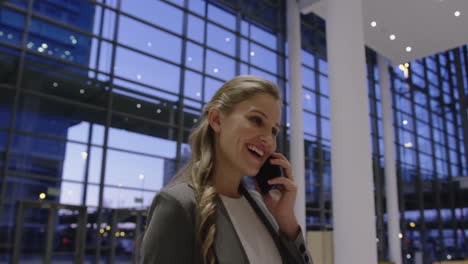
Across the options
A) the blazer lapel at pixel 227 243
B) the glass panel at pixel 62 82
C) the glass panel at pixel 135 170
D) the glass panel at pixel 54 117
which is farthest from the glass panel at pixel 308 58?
the blazer lapel at pixel 227 243

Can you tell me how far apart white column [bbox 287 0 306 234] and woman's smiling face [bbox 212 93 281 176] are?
11.6 m

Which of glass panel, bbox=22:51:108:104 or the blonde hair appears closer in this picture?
the blonde hair

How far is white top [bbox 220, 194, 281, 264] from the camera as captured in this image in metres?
1.03

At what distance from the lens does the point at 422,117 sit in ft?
69.3

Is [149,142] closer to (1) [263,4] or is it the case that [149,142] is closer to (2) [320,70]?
(1) [263,4]

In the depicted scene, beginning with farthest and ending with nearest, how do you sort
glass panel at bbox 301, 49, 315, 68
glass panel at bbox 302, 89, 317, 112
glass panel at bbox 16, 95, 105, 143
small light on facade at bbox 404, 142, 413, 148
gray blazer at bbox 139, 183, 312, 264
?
small light on facade at bbox 404, 142, 413, 148, glass panel at bbox 301, 49, 315, 68, glass panel at bbox 302, 89, 317, 112, glass panel at bbox 16, 95, 105, 143, gray blazer at bbox 139, 183, 312, 264

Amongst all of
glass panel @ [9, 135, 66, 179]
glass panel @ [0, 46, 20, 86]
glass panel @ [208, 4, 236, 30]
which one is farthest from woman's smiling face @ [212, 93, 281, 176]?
glass panel @ [208, 4, 236, 30]

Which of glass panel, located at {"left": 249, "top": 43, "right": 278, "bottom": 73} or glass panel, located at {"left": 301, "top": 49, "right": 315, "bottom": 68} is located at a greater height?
glass panel, located at {"left": 301, "top": 49, "right": 315, "bottom": 68}

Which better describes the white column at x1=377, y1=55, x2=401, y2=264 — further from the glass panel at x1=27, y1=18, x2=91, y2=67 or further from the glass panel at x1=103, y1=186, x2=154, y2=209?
the glass panel at x1=27, y1=18, x2=91, y2=67

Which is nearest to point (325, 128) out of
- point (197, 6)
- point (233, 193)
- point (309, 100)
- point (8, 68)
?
point (309, 100)

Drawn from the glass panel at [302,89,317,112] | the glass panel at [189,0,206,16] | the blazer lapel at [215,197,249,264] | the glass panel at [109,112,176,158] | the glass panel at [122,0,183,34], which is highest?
the glass panel at [189,0,206,16]

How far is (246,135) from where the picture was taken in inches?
42.2

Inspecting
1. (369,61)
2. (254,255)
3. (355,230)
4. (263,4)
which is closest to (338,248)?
(355,230)

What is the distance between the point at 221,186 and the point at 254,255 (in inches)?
7.4
